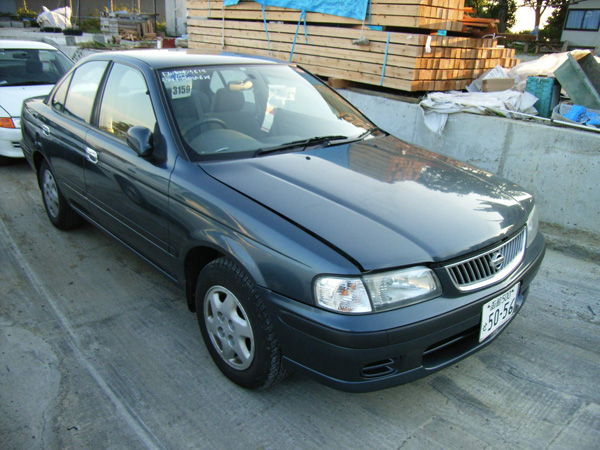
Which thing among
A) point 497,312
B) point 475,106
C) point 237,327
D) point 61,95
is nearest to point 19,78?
point 61,95

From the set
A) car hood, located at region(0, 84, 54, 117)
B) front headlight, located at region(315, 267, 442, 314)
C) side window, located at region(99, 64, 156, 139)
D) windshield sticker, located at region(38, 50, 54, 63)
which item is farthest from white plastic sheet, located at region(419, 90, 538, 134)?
windshield sticker, located at region(38, 50, 54, 63)

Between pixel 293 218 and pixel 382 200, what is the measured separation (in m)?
0.50

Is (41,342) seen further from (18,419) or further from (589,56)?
(589,56)

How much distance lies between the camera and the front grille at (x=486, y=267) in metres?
2.13

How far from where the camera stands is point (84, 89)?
3746 mm

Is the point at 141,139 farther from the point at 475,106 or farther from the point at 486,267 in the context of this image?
the point at 475,106

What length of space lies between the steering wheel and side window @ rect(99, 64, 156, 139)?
0.24 meters

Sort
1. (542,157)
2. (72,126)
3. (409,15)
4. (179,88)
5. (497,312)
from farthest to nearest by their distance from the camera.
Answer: (409,15) → (542,157) → (72,126) → (179,88) → (497,312)

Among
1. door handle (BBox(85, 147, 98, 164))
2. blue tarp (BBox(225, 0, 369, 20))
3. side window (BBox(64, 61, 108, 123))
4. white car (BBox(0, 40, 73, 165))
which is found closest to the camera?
door handle (BBox(85, 147, 98, 164))

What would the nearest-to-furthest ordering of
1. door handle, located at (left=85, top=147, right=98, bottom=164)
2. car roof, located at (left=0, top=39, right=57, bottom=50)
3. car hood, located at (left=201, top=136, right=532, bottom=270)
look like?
1. car hood, located at (left=201, top=136, right=532, bottom=270)
2. door handle, located at (left=85, top=147, right=98, bottom=164)
3. car roof, located at (left=0, top=39, right=57, bottom=50)

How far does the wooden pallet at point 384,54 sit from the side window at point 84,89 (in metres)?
2.27

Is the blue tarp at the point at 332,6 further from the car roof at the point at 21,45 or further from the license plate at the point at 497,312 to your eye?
the license plate at the point at 497,312

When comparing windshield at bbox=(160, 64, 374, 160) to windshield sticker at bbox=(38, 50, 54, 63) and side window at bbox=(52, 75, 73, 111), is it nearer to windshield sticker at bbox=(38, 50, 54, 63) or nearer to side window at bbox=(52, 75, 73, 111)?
side window at bbox=(52, 75, 73, 111)

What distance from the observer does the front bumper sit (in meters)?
1.93
